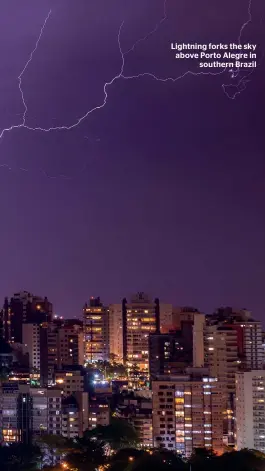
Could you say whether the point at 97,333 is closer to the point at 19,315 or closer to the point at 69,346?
the point at 19,315

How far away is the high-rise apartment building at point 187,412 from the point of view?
724 cm

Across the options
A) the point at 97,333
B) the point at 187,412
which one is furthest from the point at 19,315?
the point at 187,412

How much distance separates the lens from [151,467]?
5309 mm

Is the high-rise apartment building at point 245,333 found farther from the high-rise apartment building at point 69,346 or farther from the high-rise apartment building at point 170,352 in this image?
the high-rise apartment building at point 69,346

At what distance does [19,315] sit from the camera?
11953 mm

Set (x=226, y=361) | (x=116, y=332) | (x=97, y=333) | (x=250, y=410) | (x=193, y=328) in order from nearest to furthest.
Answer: (x=250, y=410), (x=226, y=361), (x=193, y=328), (x=116, y=332), (x=97, y=333)

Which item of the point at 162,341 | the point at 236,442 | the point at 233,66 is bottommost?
the point at 236,442

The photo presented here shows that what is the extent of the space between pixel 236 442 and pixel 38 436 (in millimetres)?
1549

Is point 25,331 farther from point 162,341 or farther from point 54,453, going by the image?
point 54,453

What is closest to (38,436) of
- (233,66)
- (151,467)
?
(151,467)

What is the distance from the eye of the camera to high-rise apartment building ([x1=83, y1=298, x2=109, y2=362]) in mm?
12312

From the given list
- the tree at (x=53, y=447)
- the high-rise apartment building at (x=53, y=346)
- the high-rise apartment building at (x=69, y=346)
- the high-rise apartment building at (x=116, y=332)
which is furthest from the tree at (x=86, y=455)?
the high-rise apartment building at (x=116, y=332)

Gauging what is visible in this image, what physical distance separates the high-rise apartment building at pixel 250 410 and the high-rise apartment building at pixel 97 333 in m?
4.84

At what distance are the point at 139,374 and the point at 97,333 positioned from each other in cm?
216
